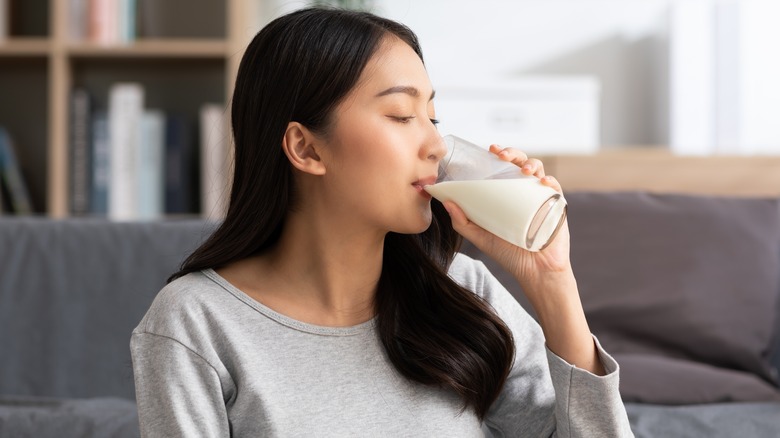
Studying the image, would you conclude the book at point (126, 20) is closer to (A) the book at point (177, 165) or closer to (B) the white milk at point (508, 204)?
(A) the book at point (177, 165)

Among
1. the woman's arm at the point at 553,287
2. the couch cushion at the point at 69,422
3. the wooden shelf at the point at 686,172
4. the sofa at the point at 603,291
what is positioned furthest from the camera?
the wooden shelf at the point at 686,172

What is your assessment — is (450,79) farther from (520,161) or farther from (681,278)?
(520,161)

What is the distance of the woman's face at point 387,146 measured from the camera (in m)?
1.07

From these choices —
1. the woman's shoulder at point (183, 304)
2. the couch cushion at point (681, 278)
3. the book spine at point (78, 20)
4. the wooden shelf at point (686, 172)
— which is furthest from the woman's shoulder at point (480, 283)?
the book spine at point (78, 20)

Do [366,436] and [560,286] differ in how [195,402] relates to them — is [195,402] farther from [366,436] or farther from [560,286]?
[560,286]

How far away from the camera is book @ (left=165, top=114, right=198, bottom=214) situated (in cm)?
281

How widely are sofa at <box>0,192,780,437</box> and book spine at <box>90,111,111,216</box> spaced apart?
0.89m

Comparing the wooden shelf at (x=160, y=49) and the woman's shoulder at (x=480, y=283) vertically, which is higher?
the wooden shelf at (x=160, y=49)

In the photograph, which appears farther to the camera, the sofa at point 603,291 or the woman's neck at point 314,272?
the sofa at point 603,291

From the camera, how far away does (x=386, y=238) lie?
4.24 feet

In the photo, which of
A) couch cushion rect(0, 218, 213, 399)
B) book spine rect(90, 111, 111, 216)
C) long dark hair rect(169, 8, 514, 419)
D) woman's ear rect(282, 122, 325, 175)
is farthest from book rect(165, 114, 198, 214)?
woman's ear rect(282, 122, 325, 175)

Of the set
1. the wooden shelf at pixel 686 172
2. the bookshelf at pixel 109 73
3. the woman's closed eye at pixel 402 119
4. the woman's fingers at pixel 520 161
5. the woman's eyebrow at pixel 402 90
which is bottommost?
the wooden shelf at pixel 686 172

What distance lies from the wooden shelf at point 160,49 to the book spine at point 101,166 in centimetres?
21

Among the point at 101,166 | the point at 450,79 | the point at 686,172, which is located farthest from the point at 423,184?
the point at 101,166
